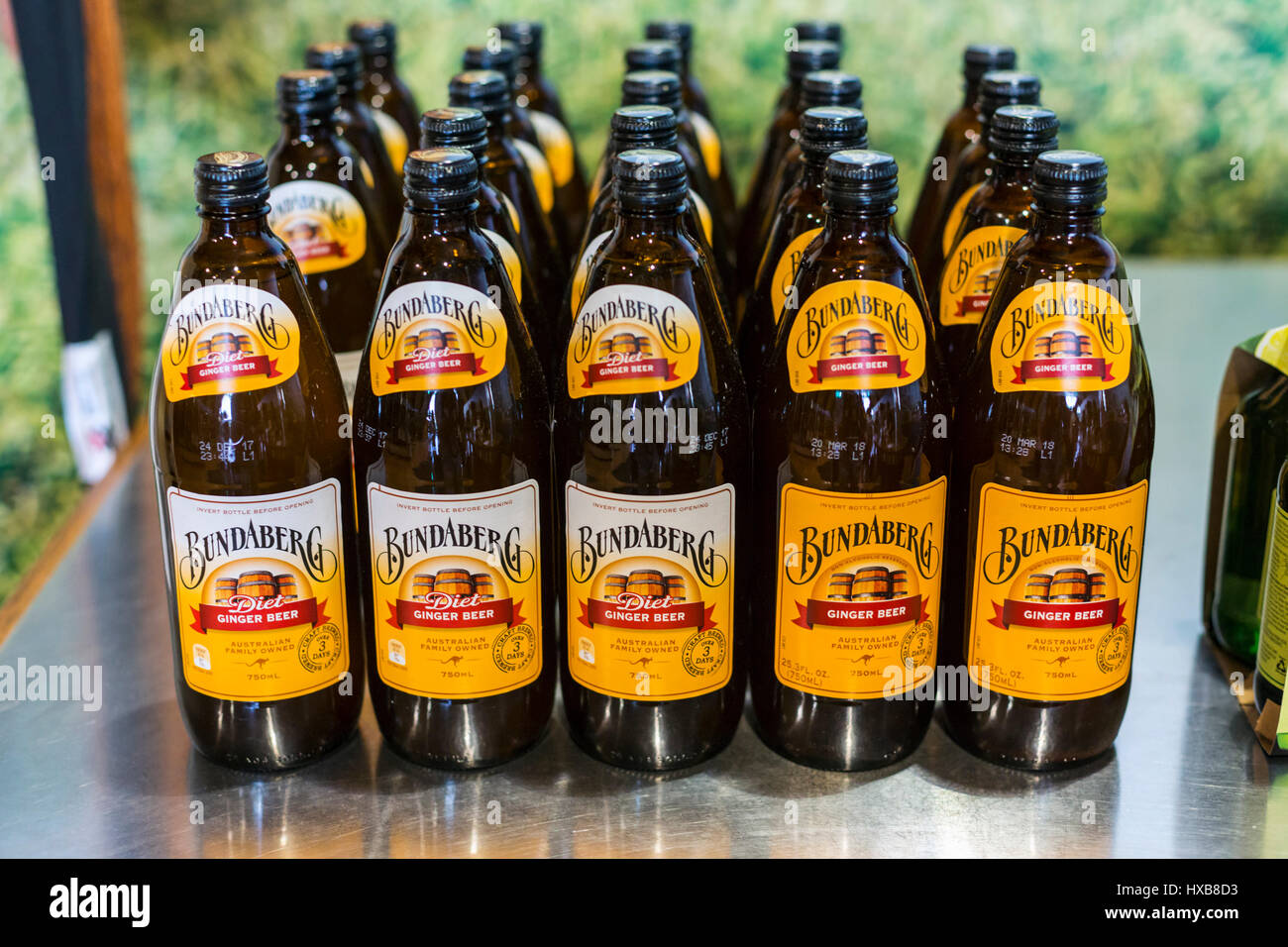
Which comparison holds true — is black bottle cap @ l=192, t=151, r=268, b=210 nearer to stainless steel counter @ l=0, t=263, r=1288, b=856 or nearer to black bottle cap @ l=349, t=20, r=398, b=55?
stainless steel counter @ l=0, t=263, r=1288, b=856

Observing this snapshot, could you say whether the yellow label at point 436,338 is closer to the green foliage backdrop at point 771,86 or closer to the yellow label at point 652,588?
the yellow label at point 652,588

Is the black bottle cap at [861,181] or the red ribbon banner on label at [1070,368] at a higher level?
the black bottle cap at [861,181]

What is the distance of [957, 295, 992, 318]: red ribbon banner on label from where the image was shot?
4.48 feet

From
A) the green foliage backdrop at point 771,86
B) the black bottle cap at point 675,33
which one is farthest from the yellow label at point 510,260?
the green foliage backdrop at point 771,86

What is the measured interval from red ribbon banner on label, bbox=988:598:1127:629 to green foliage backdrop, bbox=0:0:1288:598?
1.93 metres

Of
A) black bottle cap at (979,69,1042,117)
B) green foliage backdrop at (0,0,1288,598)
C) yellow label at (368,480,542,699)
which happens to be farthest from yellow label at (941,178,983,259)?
green foliage backdrop at (0,0,1288,598)

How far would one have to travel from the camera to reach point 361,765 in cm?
127

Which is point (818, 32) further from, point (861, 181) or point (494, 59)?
point (861, 181)

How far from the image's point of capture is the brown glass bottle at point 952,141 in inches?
67.5

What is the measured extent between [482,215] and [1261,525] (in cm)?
89

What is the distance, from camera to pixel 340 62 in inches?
66.7

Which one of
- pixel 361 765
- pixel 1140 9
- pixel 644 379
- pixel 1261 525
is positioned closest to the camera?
pixel 644 379
